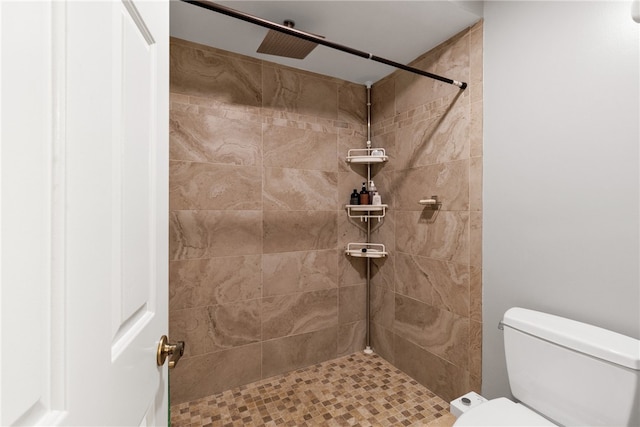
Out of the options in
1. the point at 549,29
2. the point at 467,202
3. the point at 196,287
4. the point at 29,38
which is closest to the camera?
the point at 29,38

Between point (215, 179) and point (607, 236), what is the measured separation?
195 centimetres

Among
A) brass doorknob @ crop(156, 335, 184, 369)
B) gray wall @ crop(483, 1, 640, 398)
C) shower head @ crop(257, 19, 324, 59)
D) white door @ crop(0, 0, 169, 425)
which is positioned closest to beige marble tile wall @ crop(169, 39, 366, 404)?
shower head @ crop(257, 19, 324, 59)

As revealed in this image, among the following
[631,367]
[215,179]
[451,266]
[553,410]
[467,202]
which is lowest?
[553,410]

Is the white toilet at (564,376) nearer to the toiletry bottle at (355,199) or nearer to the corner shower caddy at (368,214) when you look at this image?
the corner shower caddy at (368,214)

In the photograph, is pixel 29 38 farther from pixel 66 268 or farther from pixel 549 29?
pixel 549 29

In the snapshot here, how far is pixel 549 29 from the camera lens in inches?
51.1

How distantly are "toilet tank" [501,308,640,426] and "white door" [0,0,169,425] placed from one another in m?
1.36

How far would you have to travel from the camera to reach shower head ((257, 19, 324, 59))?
1498mm

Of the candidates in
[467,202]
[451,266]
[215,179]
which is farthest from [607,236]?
[215,179]

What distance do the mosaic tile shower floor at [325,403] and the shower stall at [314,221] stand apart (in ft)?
0.27

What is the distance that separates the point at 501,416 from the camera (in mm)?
1121

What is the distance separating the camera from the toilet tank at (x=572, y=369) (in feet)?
3.10

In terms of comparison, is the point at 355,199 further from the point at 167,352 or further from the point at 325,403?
the point at 167,352

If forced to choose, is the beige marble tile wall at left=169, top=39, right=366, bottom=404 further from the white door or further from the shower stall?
the white door
